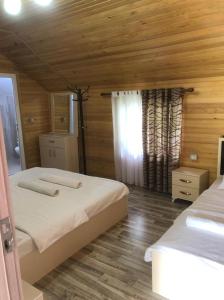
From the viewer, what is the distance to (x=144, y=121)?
4.18 metres

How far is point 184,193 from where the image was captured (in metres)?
3.74

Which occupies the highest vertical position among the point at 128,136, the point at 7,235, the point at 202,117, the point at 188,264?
the point at 202,117

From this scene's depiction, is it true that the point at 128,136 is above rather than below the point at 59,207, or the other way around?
above

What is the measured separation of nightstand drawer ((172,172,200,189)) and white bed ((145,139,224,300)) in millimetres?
1394

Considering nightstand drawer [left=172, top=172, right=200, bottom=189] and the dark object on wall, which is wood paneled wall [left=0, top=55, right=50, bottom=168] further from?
nightstand drawer [left=172, top=172, right=200, bottom=189]

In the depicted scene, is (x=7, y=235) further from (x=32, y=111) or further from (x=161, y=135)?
(x=32, y=111)

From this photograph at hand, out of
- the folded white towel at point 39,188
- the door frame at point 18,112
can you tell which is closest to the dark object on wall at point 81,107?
the door frame at point 18,112

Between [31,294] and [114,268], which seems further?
[114,268]

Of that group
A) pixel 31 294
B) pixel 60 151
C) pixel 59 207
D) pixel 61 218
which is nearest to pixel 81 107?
pixel 60 151

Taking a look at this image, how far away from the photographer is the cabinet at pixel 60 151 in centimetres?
495

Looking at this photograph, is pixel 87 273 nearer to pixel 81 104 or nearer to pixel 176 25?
pixel 176 25

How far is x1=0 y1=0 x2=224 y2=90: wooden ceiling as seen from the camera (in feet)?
8.54

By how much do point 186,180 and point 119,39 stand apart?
6.98ft

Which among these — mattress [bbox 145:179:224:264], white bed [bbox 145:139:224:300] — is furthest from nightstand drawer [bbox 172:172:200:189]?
white bed [bbox 145:139:224:300]
